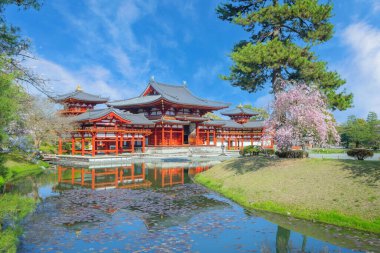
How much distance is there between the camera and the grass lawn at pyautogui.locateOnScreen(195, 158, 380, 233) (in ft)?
41.0

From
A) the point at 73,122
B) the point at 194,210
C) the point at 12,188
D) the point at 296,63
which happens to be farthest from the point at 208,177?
the point at 73,122

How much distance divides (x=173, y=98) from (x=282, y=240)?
44271 millimetres

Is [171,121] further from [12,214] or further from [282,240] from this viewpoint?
[282,240]

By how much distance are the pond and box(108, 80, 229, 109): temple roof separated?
3625 cm

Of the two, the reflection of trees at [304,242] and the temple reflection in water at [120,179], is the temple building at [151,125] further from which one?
the reflection of trees at [304,242]

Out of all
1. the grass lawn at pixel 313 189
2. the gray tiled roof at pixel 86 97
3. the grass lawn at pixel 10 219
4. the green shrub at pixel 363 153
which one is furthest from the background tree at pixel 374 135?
the grass lawn at pixel 10 219

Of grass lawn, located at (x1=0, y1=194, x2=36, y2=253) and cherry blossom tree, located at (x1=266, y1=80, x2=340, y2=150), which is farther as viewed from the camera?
cherry blossom tree, located at (x1=266, y1=80, x2=340, y2=150)

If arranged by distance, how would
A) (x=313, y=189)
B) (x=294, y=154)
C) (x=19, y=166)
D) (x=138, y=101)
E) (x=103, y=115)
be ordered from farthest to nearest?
1. (x=138, y=101)
2. (x=103, y=115)
3. (x=19, y=166)
4. (x=294, y=154)
5. (x=313, y=189)

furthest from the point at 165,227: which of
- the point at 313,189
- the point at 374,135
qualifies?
the point at 374,135

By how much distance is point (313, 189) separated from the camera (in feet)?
50.0

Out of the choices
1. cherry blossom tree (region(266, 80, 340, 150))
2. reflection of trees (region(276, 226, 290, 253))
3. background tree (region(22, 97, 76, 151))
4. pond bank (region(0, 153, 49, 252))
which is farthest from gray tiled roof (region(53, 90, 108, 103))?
reflection of trees (region(276, 226, 290, 253))

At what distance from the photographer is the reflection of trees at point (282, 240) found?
9.89 m

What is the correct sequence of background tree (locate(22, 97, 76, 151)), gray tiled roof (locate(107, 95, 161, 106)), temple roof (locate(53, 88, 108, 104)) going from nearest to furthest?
background tree (locate(22, 97, 76, 151)), temple roof (locate(53, 88, 108, 104)), gray tiled roof (locate(107, 95, 161, 106))

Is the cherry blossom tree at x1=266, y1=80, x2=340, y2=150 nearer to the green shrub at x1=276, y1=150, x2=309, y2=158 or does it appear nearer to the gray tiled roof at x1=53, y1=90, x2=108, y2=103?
the green shrub at x1=276, y1=150, x2=309, y2=158
